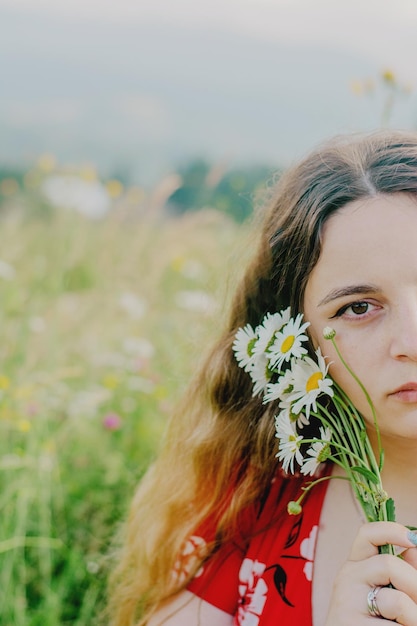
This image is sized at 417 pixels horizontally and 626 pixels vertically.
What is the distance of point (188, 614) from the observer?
66.9 inches

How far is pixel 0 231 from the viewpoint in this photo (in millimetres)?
4531

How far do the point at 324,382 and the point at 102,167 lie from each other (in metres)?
6.88

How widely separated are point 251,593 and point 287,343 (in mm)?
550

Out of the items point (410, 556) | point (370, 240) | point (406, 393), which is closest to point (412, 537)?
point (410, 556)

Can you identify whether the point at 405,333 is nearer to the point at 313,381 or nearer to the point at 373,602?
the point at 313,381

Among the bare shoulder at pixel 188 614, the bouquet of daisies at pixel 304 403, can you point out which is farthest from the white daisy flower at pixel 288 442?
the bare shoulder at pixel 188 614

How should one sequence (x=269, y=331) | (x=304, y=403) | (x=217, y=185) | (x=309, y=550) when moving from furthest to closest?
1. (x=217, y=185)
2. (x=309, y=550)
3. (x=269, y=331)
4. (x=304, y=403)

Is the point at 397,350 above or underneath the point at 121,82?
underneath

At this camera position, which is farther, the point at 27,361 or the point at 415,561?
the point at 27,361

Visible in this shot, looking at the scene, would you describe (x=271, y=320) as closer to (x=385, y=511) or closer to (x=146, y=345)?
(x=385, y=511)

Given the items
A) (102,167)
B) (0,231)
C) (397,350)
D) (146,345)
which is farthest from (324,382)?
(102,167)

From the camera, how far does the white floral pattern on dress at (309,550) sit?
1.55 m

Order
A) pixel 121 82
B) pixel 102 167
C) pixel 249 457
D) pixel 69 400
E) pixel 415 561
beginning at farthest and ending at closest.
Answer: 1. pixel 121 82
2. pixel 102 167
3. pixel 69 400
4. pixel 249 457
5. pixel 415 561

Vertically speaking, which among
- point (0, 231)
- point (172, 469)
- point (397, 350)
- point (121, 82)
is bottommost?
point (172, 469)
